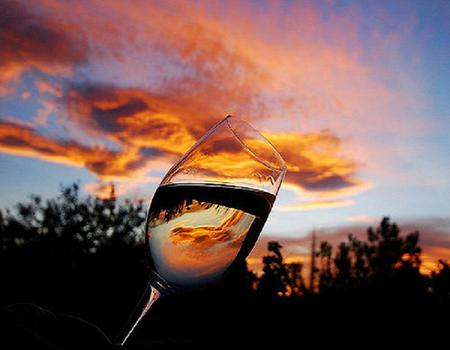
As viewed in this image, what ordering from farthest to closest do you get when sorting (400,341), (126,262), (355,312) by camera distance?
1. (126,262)
2. (355,312)
3. (400,341)

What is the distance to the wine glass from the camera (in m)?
1.07

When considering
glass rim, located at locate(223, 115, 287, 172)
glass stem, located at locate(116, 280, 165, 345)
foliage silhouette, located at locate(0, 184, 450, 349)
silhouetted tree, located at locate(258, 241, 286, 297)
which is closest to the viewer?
glass stem, located at locate(116, 280, 165, 345)

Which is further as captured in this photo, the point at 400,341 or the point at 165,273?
the point at 400,341

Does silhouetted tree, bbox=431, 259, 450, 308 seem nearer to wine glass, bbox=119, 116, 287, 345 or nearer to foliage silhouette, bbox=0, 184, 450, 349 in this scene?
foliage silhouette, bbox=0, 184, 450, 349

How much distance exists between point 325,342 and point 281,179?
1.26m

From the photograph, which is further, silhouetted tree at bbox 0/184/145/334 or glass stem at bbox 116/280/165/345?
silhouetted tree at bbox 0/184/145/334

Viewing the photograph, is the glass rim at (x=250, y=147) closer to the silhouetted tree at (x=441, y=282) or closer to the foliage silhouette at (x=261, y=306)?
the foliage silhouette at (x=261, y=306)

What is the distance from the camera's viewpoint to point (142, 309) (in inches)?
38.3

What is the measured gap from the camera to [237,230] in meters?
1.14

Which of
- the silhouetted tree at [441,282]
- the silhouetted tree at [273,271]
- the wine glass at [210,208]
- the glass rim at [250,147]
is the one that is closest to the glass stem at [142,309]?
the wine glass at [210,208]

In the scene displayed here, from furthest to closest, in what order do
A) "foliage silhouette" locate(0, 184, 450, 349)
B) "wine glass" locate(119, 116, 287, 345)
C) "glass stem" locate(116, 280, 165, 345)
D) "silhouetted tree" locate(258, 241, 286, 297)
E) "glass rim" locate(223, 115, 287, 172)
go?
"silhouetted tree" locate(258, 241, 286, 297) < "foliage silhouette" locate(0, 184, 450, 349) < "glass rim" locate(223, 115, 287, 172) < "wine glass" locate(119, 116, 287, 345) < "glass stem" locate(116, 280, 165, 345)

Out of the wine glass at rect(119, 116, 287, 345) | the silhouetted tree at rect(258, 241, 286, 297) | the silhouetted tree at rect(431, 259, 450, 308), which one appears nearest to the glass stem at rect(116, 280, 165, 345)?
the wine glass at rect(119, 116, 287, 345)

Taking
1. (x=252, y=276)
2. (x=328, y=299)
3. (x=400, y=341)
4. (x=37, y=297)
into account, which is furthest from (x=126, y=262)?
(x=400, y=341)

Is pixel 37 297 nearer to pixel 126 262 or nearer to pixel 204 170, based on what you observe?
pixel 126 262
